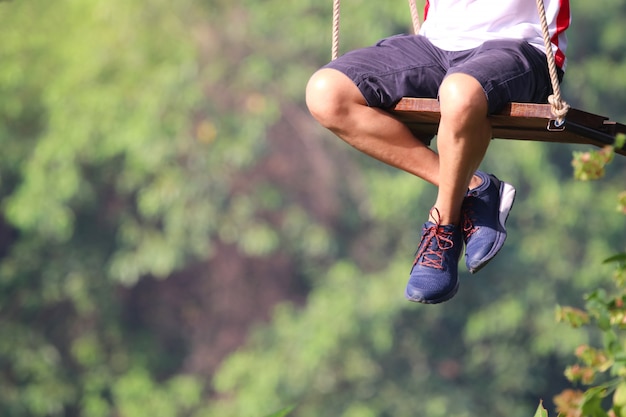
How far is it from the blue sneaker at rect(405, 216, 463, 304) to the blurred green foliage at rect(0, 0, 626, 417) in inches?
296

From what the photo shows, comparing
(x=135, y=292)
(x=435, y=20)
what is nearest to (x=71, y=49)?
(x=135, y=292)

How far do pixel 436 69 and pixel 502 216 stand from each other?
1.08 ft

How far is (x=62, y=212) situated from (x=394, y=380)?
3252mm

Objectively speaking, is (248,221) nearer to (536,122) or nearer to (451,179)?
(451,179)

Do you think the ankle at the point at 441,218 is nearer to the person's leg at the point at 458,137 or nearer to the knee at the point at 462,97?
the person's leg at the point at 458,137

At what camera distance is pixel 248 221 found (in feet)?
34.8

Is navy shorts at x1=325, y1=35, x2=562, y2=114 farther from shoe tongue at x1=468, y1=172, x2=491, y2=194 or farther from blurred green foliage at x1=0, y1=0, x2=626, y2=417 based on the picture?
blurred green foliage at x1=0, y1=0, x2=626, y2=417

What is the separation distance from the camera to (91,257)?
10.9 metres

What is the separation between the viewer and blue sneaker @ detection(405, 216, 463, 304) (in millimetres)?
2242

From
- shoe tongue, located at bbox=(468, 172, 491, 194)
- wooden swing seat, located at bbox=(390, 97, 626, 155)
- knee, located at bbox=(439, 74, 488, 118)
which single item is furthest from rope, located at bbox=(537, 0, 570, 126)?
shoe tongue, located at bbox=(468, 172, 491, 194)

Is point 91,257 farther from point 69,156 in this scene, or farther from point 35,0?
point 35,0

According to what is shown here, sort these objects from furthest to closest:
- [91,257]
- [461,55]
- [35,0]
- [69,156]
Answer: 1. [35,0]
2. [91,257]
3. [69,156]
4. [461,55]

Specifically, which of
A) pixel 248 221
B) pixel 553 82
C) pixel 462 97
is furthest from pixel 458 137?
pixel 248 221

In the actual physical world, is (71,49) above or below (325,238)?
above
